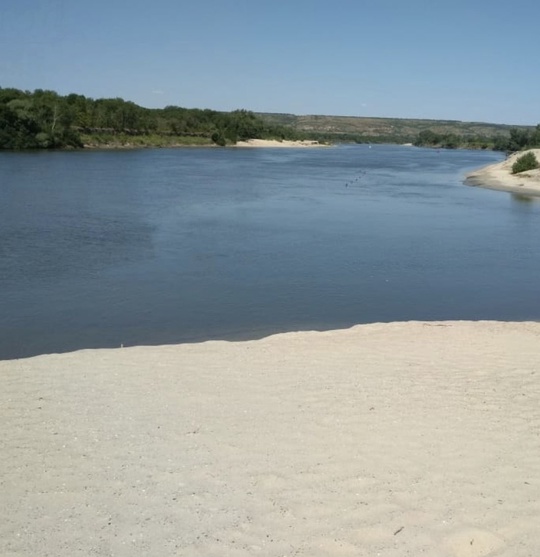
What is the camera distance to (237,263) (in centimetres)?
1788

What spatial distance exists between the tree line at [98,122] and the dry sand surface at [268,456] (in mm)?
69436

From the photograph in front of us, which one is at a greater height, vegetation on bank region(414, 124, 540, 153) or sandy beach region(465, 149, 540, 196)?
vegetation on bank region(414, 124, 540, 153)

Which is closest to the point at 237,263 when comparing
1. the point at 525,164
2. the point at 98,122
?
the point at 525,164

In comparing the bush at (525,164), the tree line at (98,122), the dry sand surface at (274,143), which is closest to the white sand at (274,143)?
the dry sand surface at (274,143)

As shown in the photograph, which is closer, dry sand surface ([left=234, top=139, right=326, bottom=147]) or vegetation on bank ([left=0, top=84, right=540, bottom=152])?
vegetation on bank ([left=0, top=84, right=540, bottom=152])

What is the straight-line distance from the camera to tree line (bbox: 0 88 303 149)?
7250cm

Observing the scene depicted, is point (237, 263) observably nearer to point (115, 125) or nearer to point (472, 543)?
point (472, 543)

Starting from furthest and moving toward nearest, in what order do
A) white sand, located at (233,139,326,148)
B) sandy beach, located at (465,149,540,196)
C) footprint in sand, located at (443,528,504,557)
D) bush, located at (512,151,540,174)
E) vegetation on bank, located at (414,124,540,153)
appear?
white sand, located at (233,139,326,148) → vegetation on bank, located at (414,124,540,153) → bush, located at (512,151,540,174) → sandy beach, located at (465,149,540,196) → footprint in sand, located at (443,528,504,557)

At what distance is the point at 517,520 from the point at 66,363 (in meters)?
5.67

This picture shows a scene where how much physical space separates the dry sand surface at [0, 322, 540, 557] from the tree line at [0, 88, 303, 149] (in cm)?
6944

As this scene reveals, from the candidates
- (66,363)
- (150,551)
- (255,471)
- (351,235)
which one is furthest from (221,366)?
(351,235)

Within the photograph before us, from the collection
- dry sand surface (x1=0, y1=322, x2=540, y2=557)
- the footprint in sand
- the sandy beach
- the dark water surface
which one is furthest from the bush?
the footprint in sand

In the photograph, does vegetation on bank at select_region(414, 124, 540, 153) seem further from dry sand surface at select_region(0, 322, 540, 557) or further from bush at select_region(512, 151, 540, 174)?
dry sand surface at select_region(0, 322, 540, 557)

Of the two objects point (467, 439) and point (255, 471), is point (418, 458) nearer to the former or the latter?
point (467, 439)
